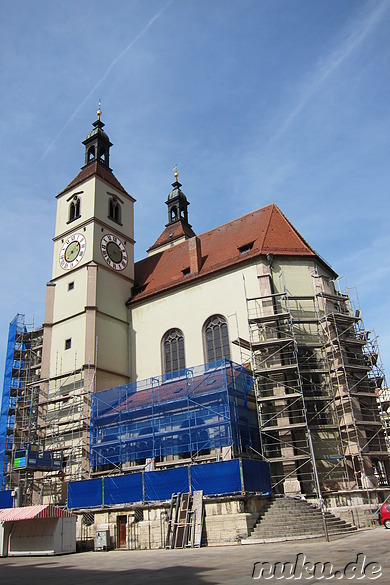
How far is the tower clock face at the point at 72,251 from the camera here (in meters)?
29.1

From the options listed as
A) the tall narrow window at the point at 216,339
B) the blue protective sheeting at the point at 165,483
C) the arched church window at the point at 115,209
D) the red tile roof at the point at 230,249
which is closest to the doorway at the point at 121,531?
the blue protective sheeting at the point at 165,483

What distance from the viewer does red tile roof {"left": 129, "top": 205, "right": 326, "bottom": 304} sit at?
80.7ft

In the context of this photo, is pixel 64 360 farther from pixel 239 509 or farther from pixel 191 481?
pixel 239 509

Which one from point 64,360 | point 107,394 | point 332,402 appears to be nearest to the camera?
point 332,402

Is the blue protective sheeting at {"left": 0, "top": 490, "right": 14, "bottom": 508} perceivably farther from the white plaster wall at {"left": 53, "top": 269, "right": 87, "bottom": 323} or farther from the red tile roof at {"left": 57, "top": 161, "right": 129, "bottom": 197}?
the red tile roof at {"left": 57, "top": 161, "right": 129, "bottom": 197}

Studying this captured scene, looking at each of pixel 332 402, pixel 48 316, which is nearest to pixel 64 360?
pixel 48 316

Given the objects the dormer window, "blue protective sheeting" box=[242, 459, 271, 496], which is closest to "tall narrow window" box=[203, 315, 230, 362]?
the dormer window

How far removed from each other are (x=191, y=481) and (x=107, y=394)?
797 cm

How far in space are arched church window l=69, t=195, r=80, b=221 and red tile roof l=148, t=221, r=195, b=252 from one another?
34.0 feet

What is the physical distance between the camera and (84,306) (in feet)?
88.2

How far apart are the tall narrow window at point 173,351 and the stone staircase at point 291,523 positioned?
9527 mm

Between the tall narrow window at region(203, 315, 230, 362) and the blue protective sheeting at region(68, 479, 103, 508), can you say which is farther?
the tall narrow window at region(203, 315, 230, 362)

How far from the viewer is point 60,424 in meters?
24.4

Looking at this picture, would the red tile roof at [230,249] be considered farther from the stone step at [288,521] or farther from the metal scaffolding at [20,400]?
the stone step at [288,521]
